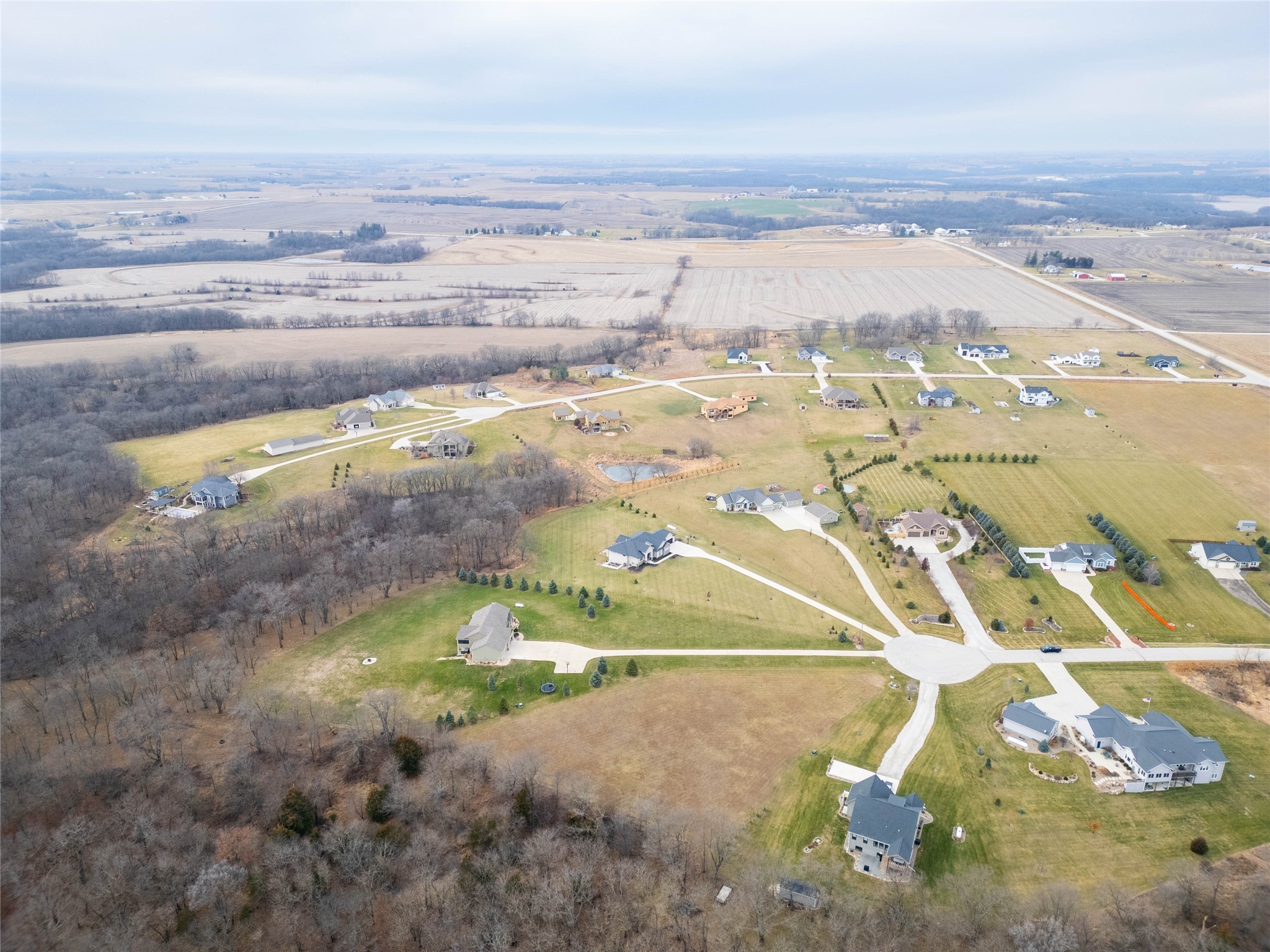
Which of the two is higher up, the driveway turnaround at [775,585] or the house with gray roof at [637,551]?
the house with gray roof at [637,551]

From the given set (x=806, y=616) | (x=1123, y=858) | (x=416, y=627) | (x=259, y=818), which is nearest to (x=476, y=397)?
(x=416, y=627)

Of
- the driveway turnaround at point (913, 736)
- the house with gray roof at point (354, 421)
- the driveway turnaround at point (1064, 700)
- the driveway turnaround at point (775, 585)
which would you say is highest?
the house with gray roof at point (354, 421)

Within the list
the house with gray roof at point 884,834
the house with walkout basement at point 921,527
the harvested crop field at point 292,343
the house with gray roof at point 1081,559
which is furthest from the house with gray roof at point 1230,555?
the harvested crop field at point 292,343

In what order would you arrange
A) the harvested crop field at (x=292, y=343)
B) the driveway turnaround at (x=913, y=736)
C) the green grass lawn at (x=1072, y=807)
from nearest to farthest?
the green grass lawn at (x=1072, y=807) → the driveway turnaround at (x=913, y=736) → the harvested crop field at (x=292, y=343)

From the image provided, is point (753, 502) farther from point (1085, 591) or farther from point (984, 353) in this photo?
point (984, 353)

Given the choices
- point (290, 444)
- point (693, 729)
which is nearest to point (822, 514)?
point (693, 729)

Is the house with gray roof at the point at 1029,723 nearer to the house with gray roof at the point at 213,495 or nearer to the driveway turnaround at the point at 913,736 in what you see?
the driveway turnaround at the point at 913,736

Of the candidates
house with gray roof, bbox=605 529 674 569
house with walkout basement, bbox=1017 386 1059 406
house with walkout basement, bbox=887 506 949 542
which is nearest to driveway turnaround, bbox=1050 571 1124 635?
house with walkout basement, bbox=887 506 949 542
